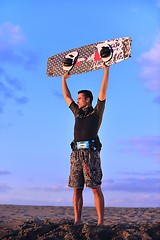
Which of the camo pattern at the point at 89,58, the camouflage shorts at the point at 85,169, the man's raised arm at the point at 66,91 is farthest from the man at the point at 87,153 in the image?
the camo pattern at the point at 89,58

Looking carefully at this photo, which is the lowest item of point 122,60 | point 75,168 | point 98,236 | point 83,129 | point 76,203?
point 98,236

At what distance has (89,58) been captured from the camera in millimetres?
8062

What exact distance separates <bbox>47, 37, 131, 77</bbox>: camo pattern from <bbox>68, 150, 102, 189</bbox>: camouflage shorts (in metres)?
1.57

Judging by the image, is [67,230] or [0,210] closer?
[67,230]

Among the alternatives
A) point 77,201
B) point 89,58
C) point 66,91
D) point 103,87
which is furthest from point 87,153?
point 89,58

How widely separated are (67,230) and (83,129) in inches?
62.7

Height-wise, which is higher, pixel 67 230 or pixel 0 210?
pixel 0 210

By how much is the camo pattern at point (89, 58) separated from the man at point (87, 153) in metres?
0.65

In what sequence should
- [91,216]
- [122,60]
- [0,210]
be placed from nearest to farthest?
[122,60] → [91,216] → [0,210]

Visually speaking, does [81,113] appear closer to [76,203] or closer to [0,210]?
[76,203]

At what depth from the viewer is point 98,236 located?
588cm

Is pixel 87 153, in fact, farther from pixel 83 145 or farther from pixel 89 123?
pixel 89 123

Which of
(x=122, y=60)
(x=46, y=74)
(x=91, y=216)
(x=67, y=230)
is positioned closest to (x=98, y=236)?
(x=67, y=230)

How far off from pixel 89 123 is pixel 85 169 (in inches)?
28.1
